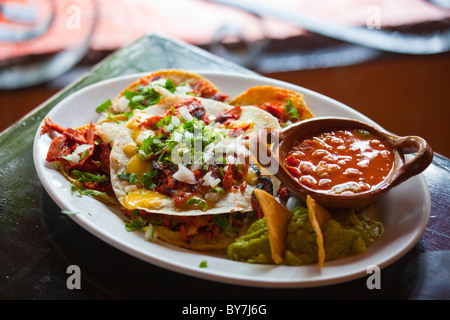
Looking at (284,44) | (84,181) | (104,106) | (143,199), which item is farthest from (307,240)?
(284,44)

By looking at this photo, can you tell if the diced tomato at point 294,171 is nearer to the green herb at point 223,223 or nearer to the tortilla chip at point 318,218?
the tortilla chip at point 318,218

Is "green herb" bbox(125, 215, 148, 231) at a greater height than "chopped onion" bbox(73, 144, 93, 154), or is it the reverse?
"chopped onion" bbox(73, 144, 93, 154)

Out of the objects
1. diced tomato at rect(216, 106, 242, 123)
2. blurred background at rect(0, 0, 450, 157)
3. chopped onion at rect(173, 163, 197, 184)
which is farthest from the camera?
blurred background at rect(0, 0, 450, 157)

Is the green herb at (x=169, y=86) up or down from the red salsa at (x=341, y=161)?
up

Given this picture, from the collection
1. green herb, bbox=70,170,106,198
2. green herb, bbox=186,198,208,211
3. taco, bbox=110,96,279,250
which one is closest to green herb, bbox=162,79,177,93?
taco, bbox=110,96,279,250

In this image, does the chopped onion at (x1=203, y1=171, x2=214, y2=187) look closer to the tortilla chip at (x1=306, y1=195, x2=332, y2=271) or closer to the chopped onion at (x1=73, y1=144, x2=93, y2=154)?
the tortilla chip at (x1=306, y1=195, x2=332, y2=271)

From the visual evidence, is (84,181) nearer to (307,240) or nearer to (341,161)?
(307,240)

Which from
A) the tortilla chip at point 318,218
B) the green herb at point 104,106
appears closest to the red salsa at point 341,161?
the tortilla chip at point 318,218

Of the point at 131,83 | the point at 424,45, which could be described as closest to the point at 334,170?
the point at 131,83
